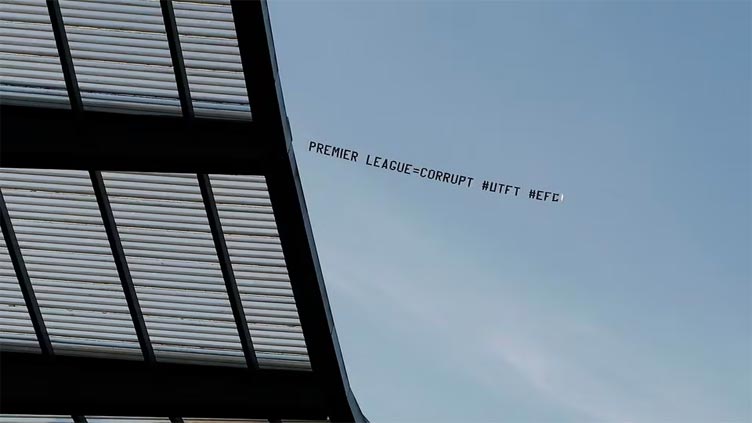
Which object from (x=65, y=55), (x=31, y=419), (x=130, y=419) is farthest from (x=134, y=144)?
(x=31, y=419)

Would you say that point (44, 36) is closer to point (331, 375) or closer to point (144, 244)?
point (144, 244)

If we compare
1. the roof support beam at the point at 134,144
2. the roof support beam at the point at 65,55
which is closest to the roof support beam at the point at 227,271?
the roof support beam at the point at 134,144

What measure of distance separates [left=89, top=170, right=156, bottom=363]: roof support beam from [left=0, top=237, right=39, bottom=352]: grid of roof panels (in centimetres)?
222

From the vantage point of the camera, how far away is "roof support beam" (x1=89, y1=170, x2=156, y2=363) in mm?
19047

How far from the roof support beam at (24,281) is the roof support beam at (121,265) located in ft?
6.26

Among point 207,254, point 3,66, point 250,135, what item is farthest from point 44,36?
point 207,254

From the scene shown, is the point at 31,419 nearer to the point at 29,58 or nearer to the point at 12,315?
the point at 12,315

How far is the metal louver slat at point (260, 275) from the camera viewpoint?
18781 mm

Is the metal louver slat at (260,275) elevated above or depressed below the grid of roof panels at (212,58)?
below

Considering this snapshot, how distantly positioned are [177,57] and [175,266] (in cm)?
480

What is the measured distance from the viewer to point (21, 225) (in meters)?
19.6

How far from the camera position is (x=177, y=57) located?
17.2m

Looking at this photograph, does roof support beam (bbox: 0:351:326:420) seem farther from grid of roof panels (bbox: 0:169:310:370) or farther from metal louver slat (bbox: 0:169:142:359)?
metal louver slat (bbox: 0:169:142:359)

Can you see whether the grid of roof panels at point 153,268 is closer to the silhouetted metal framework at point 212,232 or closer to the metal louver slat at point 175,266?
the metal louver slat at point 175,266
